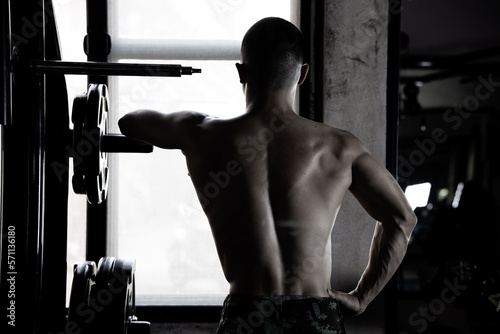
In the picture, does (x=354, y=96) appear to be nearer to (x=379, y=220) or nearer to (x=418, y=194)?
(x=418, y=194)

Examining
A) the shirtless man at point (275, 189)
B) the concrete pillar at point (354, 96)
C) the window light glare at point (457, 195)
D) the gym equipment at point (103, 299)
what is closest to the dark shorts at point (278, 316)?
the shirtless man at point (275, 189)

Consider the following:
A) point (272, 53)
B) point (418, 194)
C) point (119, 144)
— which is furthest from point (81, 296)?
point (418, 194)

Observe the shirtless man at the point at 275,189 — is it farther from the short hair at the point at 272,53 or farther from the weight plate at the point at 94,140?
the weight plate at the point at 94,140

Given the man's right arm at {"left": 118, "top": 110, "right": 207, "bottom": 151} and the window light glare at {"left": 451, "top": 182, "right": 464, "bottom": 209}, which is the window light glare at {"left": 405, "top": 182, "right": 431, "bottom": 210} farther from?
the man's right arm at {"left": 118, "top": 110, "right": 207, "bottom": 151}

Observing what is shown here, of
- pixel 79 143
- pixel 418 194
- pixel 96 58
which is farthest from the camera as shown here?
pixel 418 194

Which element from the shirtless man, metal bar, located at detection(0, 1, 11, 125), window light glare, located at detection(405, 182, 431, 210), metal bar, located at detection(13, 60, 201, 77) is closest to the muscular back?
the shirtless man

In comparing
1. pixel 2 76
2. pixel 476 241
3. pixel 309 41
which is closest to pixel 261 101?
pixel 2 76

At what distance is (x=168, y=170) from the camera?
243 centimetres

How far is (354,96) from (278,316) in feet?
4.04

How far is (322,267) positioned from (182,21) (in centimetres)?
139

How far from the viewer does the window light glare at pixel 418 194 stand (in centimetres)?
262

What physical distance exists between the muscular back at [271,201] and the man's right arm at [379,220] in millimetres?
78

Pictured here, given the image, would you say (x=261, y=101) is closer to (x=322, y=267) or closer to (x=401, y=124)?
(x=322, y=267)

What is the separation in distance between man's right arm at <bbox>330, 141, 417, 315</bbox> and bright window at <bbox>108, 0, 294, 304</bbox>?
0.96 m
